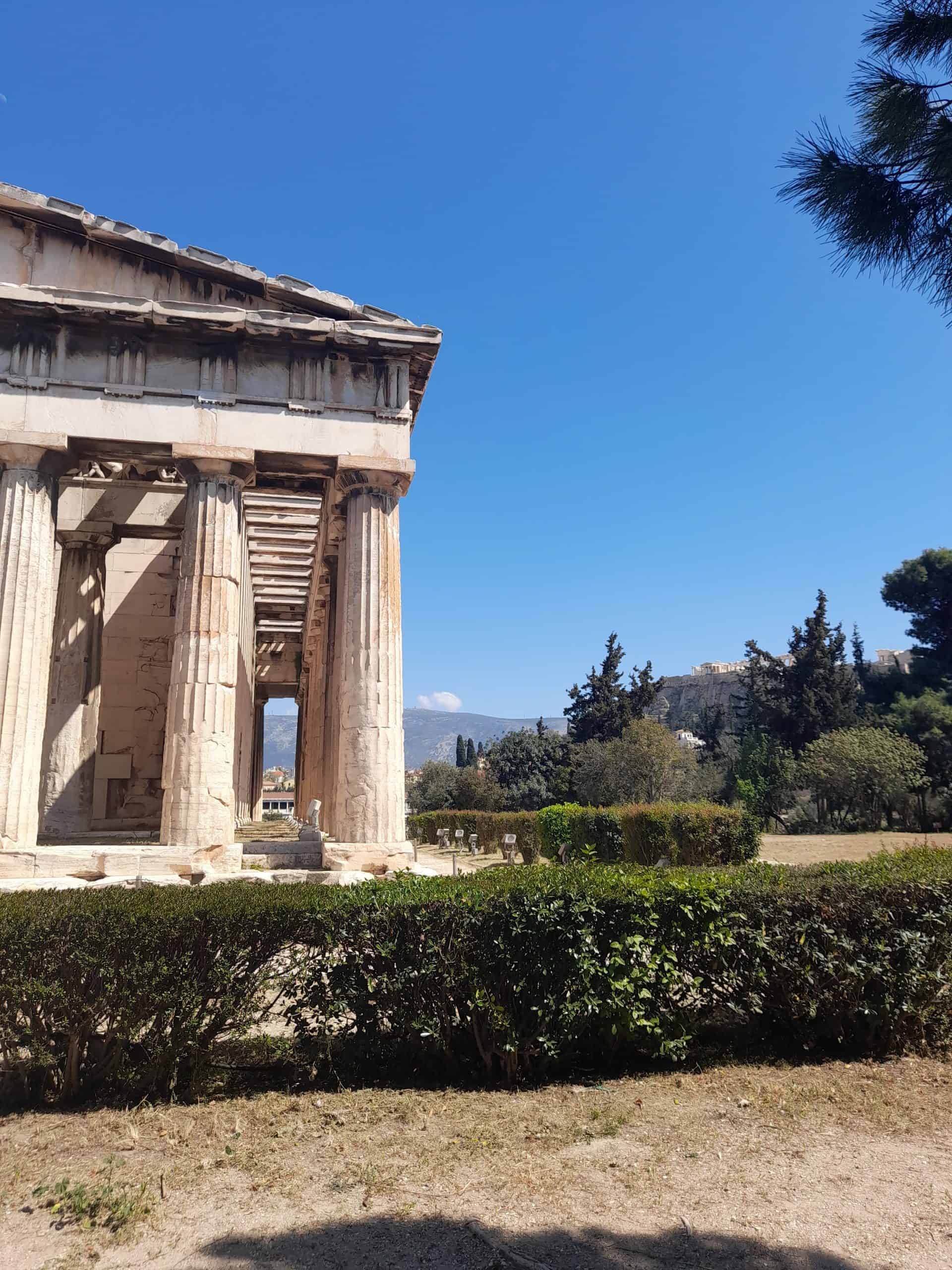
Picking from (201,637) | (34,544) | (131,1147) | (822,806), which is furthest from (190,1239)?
(822,806)

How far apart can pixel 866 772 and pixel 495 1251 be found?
33.9m

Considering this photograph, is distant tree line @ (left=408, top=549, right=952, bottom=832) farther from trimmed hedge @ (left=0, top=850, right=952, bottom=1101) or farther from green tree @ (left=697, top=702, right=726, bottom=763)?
trimmed hedge @ (left=0, top=850, right=952, bottom=1101)

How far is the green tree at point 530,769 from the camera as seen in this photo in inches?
1905

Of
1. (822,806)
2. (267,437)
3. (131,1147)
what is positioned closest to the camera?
(131,1147)

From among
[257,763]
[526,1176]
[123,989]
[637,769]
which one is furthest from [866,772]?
[123,989]

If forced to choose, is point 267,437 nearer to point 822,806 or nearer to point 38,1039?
point 38,1039

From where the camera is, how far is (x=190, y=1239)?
3.82 meters

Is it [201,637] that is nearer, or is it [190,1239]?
[190,1239]

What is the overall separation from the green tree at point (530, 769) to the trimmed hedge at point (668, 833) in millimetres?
20086

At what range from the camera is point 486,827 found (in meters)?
36.4

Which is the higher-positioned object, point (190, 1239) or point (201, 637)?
point (201, 637)

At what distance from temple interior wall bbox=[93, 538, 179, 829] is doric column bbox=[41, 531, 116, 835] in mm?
710

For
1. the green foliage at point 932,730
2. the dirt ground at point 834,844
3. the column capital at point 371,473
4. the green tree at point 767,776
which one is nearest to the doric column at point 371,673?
the column capital at point 371,473

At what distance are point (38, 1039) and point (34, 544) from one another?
7.87 m
